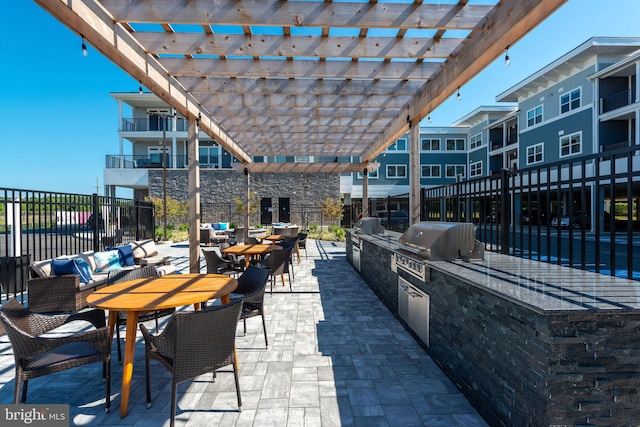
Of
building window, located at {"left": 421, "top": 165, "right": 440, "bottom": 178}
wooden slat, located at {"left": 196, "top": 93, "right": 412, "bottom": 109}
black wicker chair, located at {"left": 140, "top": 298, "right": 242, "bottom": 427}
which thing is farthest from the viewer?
building window, located at {"left": 421, "top": 165, "right": 440, "bottom": 178}

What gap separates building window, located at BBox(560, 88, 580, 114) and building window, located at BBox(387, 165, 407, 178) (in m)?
11.4

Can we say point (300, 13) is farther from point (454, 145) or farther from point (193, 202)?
point (454, 145)

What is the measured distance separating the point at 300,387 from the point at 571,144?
22.5 meters

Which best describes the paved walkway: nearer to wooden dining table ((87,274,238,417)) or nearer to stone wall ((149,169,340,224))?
wooden dining table ((87,274,238,417))

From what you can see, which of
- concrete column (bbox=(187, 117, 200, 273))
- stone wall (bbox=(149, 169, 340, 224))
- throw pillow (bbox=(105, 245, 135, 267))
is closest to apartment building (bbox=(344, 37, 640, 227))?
stone wall (bbox=(149, 169, 340, 224))

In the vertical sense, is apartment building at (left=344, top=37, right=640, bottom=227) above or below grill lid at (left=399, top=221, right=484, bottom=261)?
above

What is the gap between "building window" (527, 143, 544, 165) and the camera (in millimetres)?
20484

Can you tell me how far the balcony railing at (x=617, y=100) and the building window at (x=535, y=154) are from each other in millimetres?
3909

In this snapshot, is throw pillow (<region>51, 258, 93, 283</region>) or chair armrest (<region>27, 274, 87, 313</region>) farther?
throw pillow (<region>51, 258, 93, 283</region>)

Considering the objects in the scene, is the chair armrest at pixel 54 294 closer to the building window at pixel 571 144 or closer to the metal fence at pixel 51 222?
the metal fence at pixel 51 222

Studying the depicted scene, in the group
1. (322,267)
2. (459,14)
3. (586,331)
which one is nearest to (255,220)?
(322,267)

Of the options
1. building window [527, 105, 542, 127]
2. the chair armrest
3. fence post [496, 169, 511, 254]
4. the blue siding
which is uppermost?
building window [527, 105, 542, 127]

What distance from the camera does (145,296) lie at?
9.57 ft

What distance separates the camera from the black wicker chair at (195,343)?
2.21m
